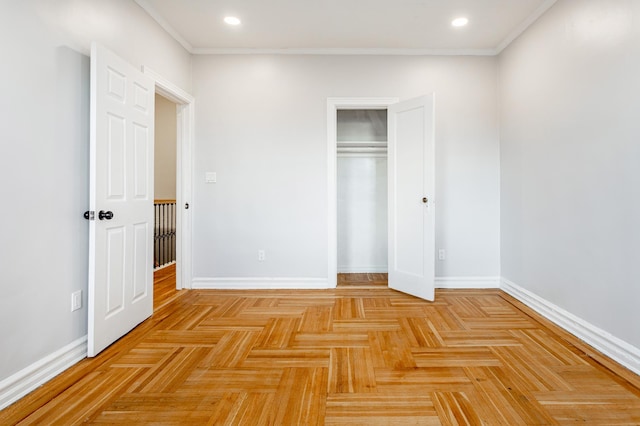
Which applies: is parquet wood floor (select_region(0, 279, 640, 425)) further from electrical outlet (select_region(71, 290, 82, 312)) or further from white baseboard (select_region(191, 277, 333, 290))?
white baseboard (select_region(191, 277, 333, 290))

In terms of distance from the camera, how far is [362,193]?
14.4 ft

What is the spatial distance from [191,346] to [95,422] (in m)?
0.76

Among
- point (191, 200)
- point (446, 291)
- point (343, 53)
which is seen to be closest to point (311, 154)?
point (343, 53)

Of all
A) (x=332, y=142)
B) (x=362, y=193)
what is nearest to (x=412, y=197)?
(x=332, y=142)

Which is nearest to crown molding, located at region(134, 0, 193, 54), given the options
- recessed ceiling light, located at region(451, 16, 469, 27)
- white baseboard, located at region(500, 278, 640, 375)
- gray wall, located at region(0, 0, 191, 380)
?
gray wall, located at region(0, 0, 191, 380)

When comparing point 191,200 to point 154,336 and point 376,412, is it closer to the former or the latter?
point 154,336

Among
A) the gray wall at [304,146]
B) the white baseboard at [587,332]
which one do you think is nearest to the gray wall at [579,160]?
the white baseboard at [587,332]

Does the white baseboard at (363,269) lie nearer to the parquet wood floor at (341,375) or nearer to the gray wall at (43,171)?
the parquet wood floor at (341,375)

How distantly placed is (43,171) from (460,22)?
3431 millimetres

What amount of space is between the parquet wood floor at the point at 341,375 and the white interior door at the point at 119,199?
220 mm

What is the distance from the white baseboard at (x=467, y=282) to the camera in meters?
3.54

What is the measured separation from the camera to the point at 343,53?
11.5 feet

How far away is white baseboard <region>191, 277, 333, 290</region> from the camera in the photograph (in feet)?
11.6

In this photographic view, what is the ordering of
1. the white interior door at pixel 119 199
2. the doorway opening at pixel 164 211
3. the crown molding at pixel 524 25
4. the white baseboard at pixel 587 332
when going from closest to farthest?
1. the white baseboard at pixel 587 332
2. the white interior door at pixel 119 199
3. the crown molding at pixel 524 25
4. the doorway opening at pixel 164 211
